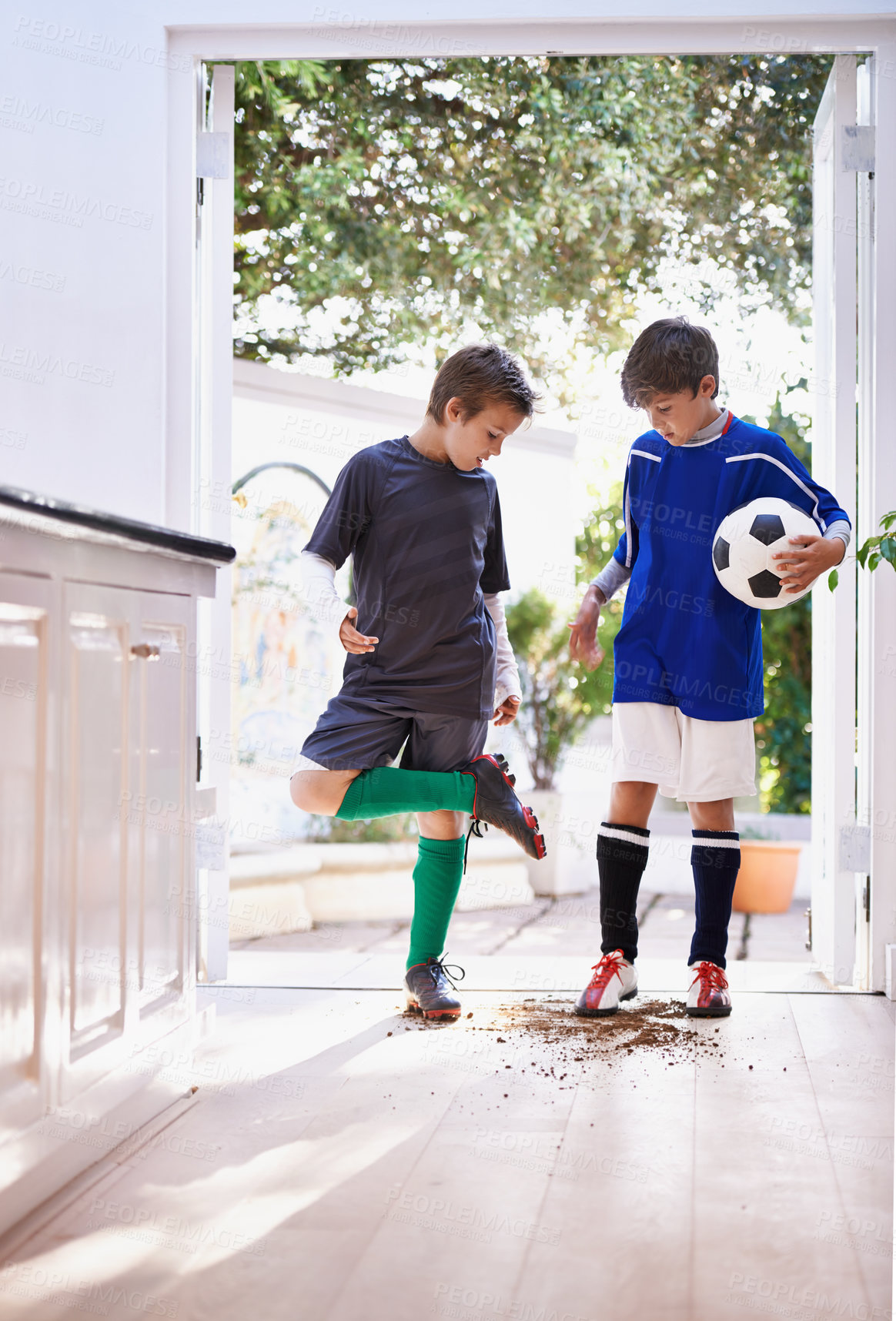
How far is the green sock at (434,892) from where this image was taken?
226 centimetres

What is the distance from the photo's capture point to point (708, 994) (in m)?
2.22

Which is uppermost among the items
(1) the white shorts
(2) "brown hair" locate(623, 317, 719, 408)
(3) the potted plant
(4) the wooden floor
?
(2) "brown hair" locate(623, 317, 719, 408)

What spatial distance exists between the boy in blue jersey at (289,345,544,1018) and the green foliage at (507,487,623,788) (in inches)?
95.6

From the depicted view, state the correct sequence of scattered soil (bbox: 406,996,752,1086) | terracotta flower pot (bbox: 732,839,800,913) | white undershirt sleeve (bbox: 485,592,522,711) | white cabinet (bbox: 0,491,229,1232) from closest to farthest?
white cabinet (bbox: 0,491,229,1232), scattered soil (bbox: 406,996,752,1086), white undershirt sleeve (bbox: 485,592,522,711), terracotta flower pot (bbox: 732,839,800,913)

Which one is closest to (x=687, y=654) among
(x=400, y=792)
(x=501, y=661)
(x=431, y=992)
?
(x=501, y=661)

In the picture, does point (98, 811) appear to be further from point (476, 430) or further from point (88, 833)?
point (476, 430)

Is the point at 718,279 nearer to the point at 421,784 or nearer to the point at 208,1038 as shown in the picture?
the point at 421,784

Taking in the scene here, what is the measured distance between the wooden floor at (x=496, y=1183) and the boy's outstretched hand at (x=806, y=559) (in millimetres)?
830

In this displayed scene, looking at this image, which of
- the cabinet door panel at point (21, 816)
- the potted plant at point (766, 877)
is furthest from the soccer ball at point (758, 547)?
the potted plant at point (766, 877)

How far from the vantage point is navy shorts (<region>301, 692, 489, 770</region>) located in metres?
2.17

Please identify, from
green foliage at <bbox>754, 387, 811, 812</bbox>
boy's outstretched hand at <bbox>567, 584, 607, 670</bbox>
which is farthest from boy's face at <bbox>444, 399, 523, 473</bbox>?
green foliage at <bbox>754, 387, 811, 812</bbox>

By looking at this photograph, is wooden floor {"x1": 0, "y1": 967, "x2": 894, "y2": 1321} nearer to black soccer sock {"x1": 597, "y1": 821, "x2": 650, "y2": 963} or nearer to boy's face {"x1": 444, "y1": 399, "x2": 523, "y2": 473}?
black soccer sock {"x1": 597, "y1": 821, "x2": 650, "y2": 963}

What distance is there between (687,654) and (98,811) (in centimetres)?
121

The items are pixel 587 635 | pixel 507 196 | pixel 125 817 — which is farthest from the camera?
pixel 507 196
